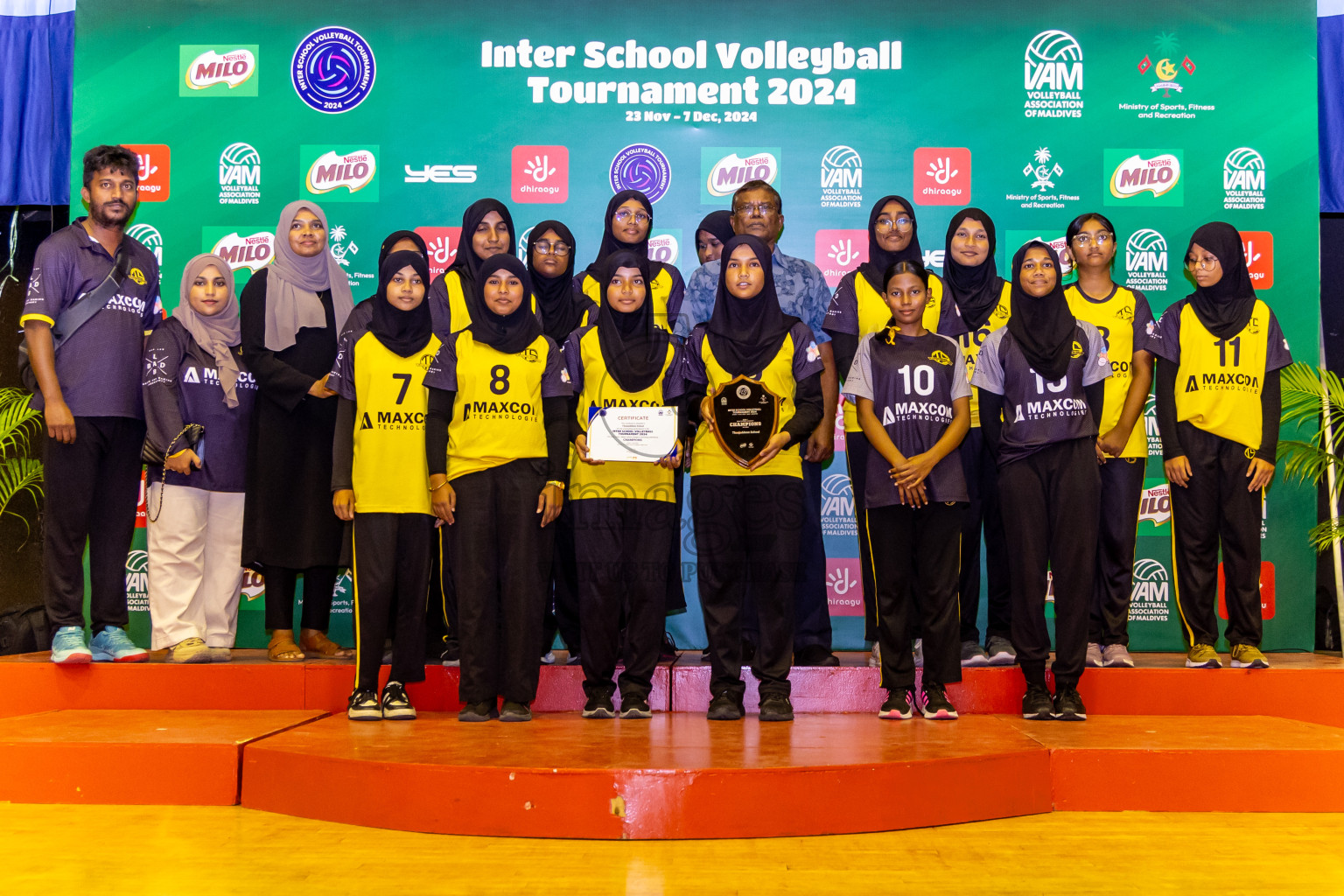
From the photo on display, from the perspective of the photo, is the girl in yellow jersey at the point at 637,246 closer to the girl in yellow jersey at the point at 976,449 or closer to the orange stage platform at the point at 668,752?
the girl in yellow jersey at the point at 976,449

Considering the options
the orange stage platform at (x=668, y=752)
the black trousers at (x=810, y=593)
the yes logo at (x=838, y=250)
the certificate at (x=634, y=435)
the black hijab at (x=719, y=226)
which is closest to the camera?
the orange stage platform at (x=668, y=752)

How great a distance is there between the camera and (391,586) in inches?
147

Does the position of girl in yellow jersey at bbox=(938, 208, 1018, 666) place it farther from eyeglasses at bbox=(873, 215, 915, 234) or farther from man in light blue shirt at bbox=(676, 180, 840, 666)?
man in light blue shirt at bbox=(676, 180, 840, 666)

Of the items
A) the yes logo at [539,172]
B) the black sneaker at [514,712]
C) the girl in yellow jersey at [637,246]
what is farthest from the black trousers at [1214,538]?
the yes logo at [539,172]

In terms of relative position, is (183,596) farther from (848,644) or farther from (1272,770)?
(1272,770)

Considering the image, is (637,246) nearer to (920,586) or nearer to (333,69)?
(920,586)

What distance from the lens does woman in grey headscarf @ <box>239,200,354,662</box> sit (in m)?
4.33

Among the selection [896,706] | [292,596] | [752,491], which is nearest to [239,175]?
[292,596]

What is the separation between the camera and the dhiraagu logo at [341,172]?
18.0 feet

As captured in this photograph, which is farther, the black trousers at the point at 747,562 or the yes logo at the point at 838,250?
the yes logo at the point at 838,250

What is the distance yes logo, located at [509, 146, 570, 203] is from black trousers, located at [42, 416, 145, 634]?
230 cm

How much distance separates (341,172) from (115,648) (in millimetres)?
2747

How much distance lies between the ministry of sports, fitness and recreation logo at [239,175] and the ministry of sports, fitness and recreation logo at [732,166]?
2471 mm

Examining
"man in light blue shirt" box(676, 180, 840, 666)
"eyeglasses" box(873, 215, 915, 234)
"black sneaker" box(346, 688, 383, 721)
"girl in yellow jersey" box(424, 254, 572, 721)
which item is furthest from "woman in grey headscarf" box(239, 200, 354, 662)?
"eyeglasses" box(873, 215, 915, 234)
